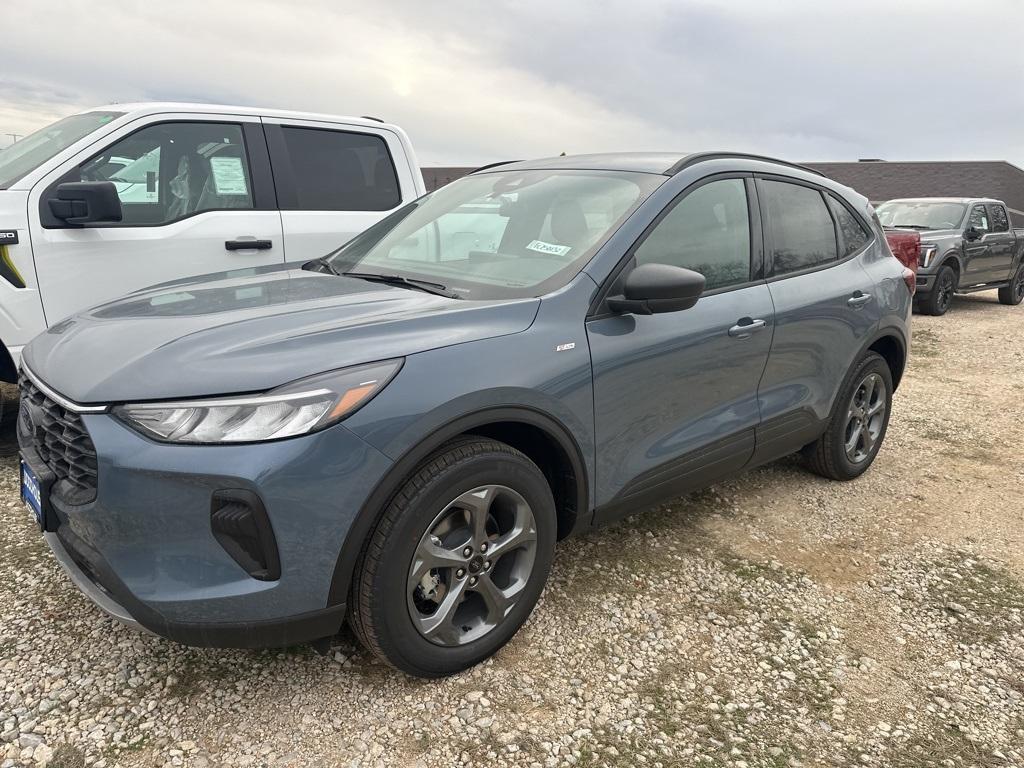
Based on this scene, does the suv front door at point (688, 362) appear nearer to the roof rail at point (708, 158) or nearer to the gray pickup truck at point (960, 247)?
the roof rail at point (708, 158)

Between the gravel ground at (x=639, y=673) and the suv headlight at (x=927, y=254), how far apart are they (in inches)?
326

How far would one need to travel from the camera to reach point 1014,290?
515 inches

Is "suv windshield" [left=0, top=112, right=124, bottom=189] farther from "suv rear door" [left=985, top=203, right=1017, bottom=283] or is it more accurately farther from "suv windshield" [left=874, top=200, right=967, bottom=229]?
"suv rear door" [left=985, top=203, right=1017, bottom=283]

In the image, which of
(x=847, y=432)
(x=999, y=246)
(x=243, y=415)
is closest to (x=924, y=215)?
(x=999, y=246)

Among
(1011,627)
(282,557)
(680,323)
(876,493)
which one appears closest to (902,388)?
(876,493)

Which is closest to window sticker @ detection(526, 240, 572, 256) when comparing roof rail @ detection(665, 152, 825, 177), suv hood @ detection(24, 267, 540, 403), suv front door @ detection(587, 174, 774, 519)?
suv front door @ detection(587, 174, 774, 519)

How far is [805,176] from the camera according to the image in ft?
12.4

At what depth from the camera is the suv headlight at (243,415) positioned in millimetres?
1921

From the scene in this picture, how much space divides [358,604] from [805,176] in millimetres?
3077

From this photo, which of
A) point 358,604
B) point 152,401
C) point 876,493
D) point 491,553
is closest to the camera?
point 152,401

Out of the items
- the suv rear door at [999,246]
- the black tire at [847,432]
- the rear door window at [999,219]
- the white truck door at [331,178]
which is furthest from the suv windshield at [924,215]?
the white truck door at [331,178]

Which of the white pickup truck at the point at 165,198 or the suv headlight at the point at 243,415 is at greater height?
the white pickup truck at the point at 165,198

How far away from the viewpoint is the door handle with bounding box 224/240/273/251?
4477 mm

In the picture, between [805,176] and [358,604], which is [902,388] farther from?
[358,604]
